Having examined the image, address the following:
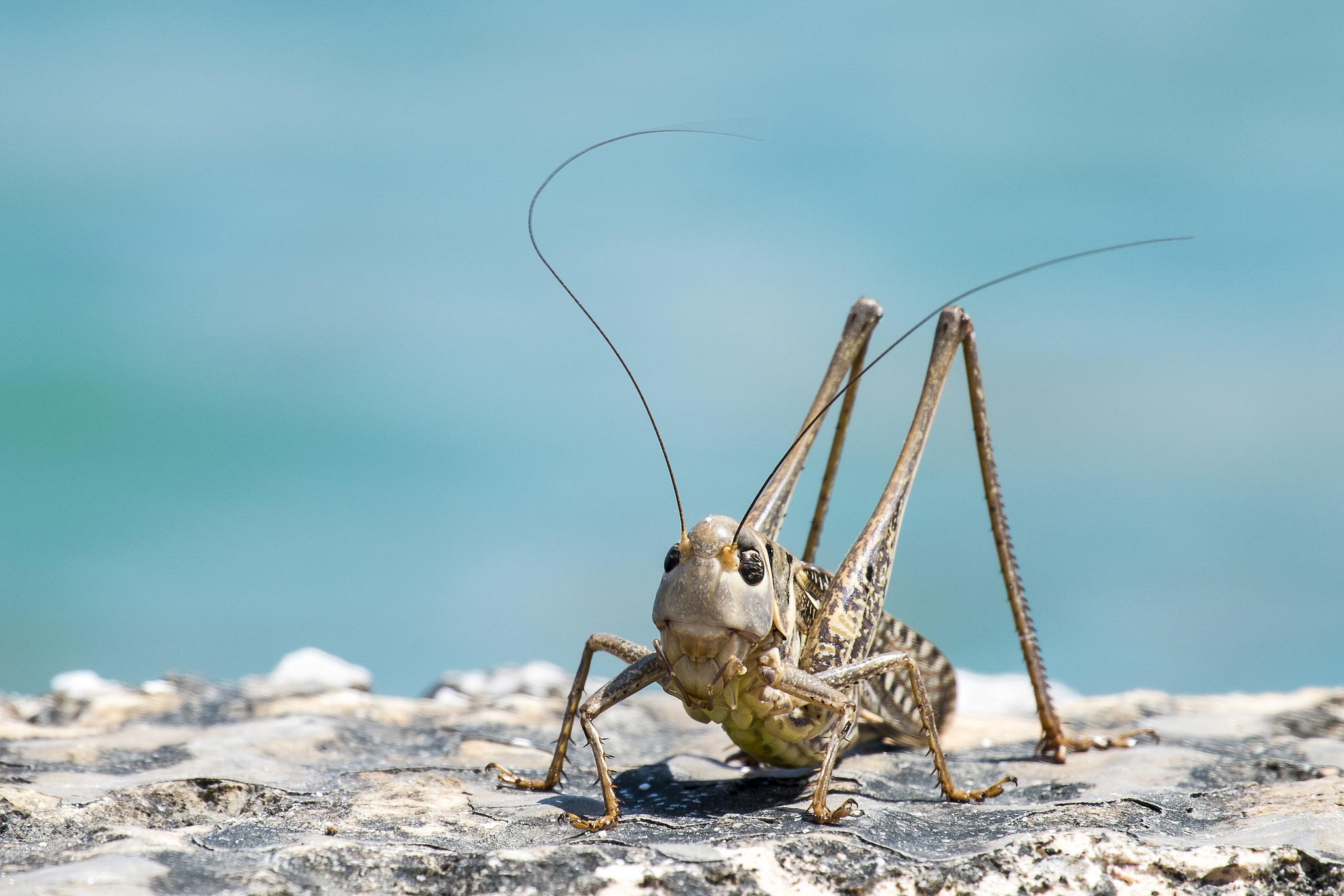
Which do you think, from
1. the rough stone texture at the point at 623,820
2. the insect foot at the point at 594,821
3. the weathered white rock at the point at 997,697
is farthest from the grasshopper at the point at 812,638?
the weathered white rock at the point at 997,697

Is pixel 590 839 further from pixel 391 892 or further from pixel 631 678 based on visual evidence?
pixel 631 678

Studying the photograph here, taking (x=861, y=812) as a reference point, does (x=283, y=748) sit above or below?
above

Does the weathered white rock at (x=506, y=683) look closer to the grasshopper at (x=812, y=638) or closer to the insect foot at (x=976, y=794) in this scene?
the grasshopper at (x=812, y=638)

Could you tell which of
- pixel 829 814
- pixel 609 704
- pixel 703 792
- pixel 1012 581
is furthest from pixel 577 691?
pixel 1012 581

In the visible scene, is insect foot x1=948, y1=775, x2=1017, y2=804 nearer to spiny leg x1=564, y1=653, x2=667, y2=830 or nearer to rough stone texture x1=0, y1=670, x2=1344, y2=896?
rough stone texture x1=0, y1=670, x2=1344, y2=896

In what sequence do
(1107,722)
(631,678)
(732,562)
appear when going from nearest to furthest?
(732,562), (631,678), (1107,722)

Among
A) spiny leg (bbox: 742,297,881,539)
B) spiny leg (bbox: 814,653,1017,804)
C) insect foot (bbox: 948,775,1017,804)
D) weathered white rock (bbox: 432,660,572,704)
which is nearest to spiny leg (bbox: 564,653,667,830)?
spiny leg (bbox: 814,653,1017,804)

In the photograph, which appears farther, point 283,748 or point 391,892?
point 283,748

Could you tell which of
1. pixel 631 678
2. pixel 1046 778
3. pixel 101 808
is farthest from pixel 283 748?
pixel 1046 778

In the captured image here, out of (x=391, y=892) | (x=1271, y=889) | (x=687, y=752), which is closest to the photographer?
(x=391, y=892)
